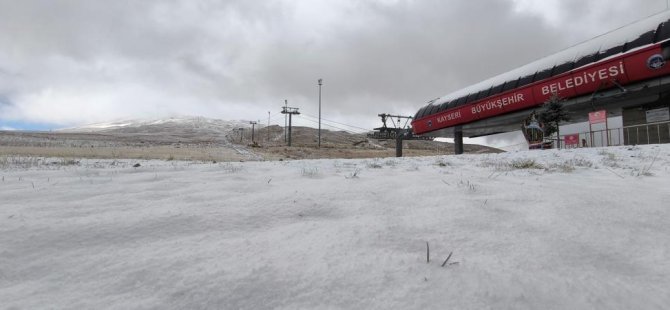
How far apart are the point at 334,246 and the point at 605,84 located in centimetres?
1924

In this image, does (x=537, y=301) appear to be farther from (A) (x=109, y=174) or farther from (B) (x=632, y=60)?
(B) (x=632, y=60)

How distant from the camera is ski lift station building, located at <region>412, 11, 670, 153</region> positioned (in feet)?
48.6

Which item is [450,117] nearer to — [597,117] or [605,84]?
[605,84]

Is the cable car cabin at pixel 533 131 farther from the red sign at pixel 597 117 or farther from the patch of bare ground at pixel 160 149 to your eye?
the patch of bare ground at pixel 160 149

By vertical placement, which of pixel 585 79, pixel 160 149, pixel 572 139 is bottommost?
pixel 572 139

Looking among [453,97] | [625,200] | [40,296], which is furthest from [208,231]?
[453,97]

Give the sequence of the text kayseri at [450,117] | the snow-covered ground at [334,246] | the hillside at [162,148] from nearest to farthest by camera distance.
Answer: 1. the snow-covered ground at [334,246]
2. the hillside at [162,148]
3. the text kayseri at [450,117]

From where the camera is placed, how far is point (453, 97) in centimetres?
2711

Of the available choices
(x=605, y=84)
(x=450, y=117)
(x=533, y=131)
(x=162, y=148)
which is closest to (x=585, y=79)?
(x=605, y=84)

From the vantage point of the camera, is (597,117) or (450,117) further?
(450,117)

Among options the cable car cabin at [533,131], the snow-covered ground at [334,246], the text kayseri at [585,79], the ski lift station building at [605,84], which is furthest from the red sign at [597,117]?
the snow-covered ground at [334,246]

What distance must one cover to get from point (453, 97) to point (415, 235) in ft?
86.6

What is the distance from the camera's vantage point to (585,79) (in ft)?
55.9

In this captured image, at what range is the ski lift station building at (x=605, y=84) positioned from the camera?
1480 centimetres
